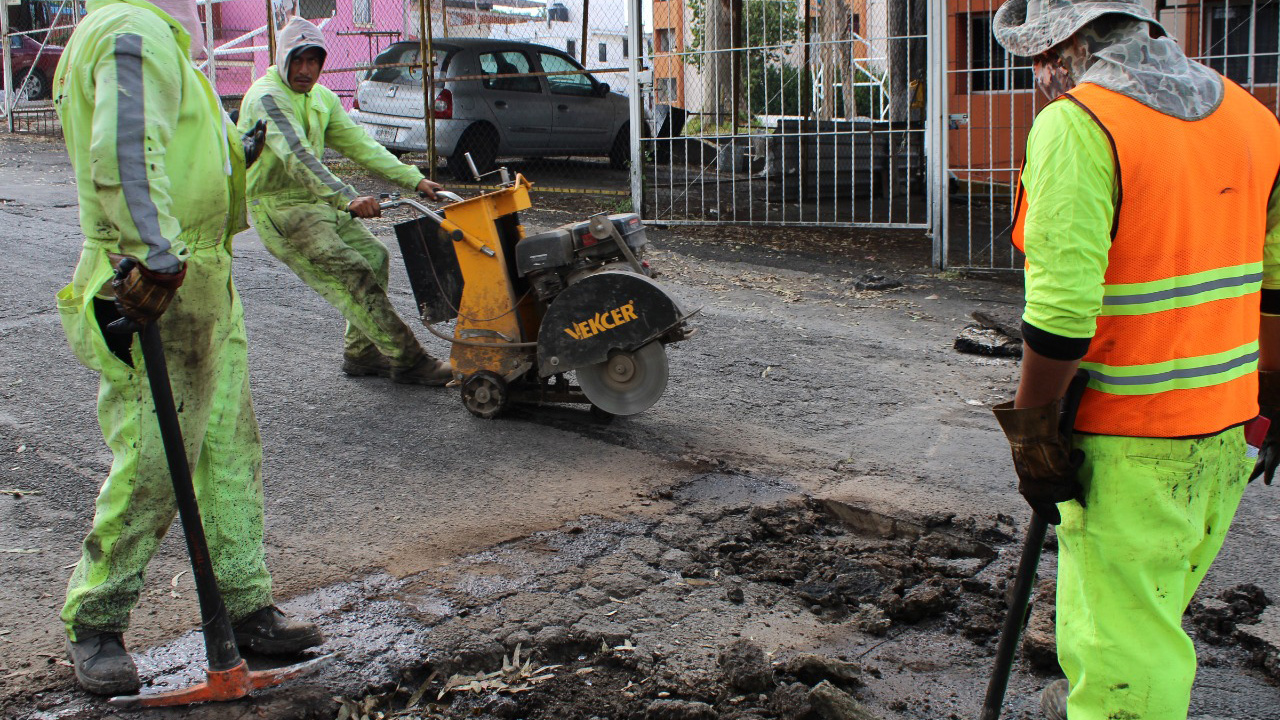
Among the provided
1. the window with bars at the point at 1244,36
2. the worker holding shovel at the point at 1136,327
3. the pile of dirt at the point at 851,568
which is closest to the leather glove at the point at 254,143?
the pile of dirt at the point at 851,568

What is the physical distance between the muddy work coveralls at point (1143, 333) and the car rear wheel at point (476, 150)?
11608 mm

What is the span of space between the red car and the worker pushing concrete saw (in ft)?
49.3

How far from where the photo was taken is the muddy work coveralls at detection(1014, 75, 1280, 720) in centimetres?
217

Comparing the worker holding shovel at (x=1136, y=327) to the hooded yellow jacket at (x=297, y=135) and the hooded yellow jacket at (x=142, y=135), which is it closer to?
the hooded yellow jacket at (x=142, y=135)

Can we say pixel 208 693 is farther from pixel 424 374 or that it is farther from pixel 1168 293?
pixel 424 374

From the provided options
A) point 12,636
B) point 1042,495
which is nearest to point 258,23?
point 12,636

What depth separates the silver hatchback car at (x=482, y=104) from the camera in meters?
13.2

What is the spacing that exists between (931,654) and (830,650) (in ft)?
0.95

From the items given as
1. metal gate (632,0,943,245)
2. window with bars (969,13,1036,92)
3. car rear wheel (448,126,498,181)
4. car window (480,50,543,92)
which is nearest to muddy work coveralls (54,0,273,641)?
metal gate (632,0,943,245)

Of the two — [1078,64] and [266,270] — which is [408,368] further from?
[1078,64]

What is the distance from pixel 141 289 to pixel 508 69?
1199 cm

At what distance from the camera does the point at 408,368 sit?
6.07 meters

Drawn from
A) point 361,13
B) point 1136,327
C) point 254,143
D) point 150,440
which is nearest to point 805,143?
point 254,143

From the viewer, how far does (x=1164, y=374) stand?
225cm
